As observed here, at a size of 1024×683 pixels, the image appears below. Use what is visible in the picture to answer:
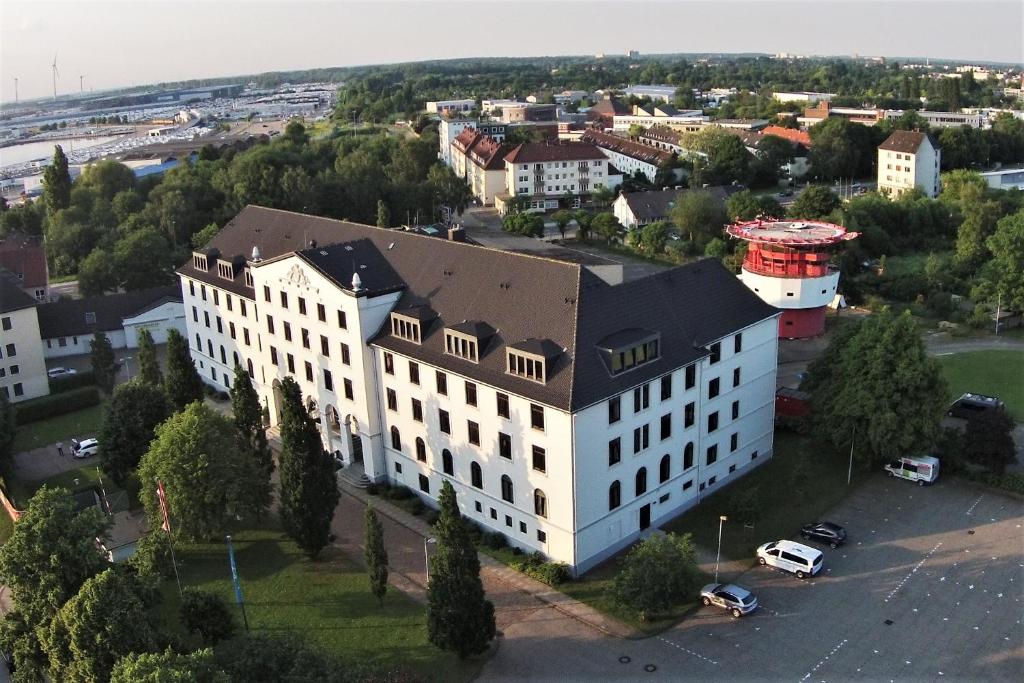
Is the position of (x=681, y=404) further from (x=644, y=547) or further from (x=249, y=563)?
(x=249, y=563)

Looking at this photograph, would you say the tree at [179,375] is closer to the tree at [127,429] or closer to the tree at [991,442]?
the tree at [127,429]

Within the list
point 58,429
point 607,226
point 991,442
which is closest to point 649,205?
point 607,226

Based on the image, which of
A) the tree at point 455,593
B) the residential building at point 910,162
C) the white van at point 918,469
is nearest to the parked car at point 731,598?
the tree at point 455,593

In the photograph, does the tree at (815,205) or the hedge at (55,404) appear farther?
the tree at (815,205)

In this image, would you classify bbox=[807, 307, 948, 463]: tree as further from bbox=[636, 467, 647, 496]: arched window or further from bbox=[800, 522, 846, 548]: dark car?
bbox=[636, 467, 647, 496]: arched window

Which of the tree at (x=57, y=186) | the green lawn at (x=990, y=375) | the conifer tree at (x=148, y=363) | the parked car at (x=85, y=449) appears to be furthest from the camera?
the tree at (x=57, y=186)

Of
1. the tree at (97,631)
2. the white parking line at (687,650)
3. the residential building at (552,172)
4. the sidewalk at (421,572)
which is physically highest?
the residential building at (552,172)
